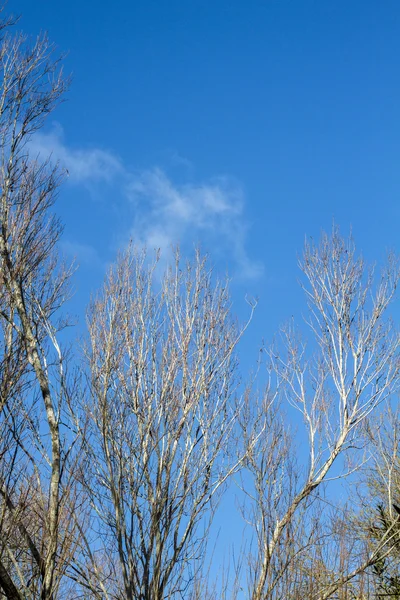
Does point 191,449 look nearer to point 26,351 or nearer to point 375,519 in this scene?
point 26,351

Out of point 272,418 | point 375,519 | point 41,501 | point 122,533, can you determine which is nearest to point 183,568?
point 122,533

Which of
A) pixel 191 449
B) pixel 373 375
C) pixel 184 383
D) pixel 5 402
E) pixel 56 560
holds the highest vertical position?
pixel 373 375

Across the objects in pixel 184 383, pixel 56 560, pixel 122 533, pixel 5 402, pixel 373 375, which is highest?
pixel 373 375

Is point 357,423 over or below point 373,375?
below

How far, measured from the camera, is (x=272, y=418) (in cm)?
1026

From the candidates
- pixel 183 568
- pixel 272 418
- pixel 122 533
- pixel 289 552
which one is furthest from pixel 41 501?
pixel 272 418

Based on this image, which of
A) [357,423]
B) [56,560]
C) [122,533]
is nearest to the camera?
[56,560]

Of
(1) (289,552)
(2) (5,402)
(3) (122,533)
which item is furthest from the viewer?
(1) (289,552)

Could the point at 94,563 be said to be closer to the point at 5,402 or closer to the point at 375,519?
the point at 5,402

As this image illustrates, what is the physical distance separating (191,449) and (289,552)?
1.70 m

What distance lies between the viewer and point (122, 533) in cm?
798

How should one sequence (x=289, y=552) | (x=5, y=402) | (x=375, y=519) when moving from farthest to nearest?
(x=375, y=519) → (x=289, y=552) → (x=5, y=402)

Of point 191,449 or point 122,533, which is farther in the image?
point 191,449

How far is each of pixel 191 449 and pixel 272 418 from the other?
1.90 metres
